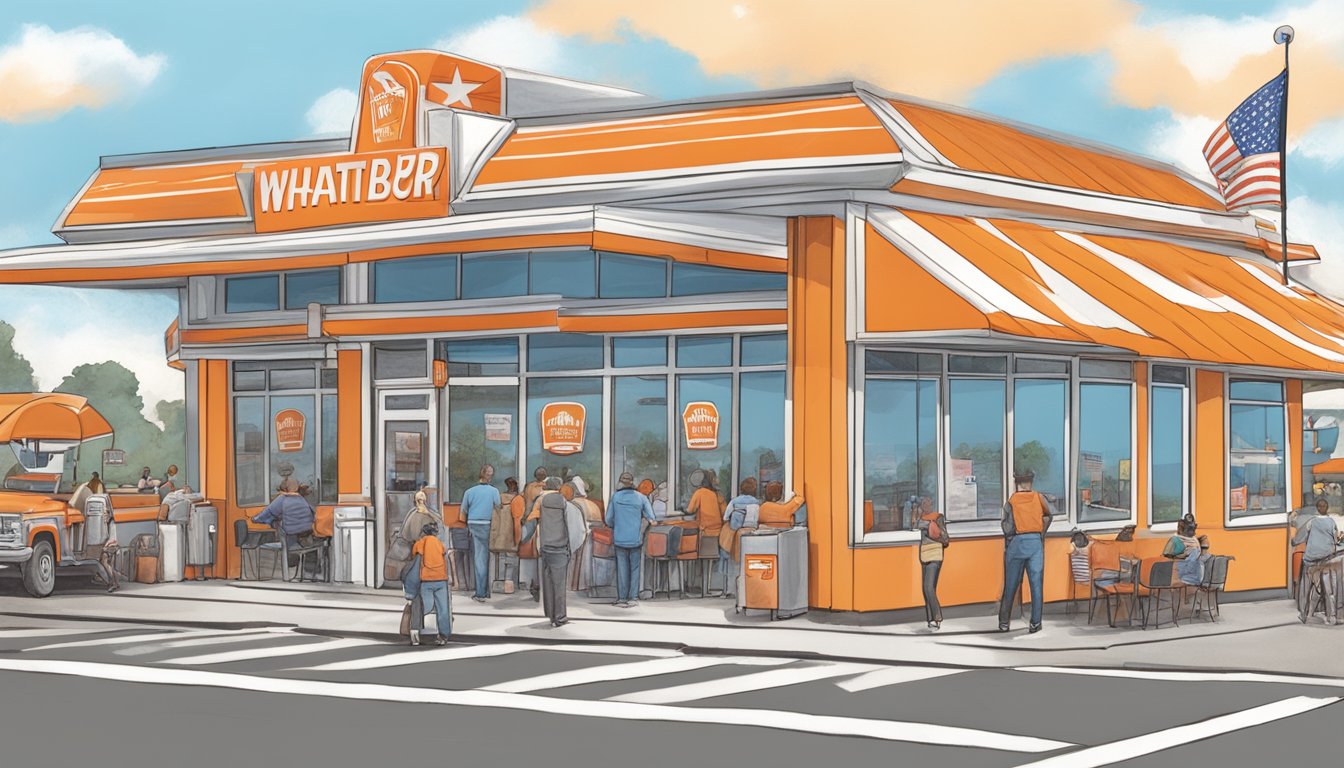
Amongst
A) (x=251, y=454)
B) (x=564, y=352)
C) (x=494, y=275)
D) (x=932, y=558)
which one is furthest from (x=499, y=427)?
(x=932, y=558)

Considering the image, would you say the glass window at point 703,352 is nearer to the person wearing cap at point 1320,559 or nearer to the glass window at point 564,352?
the glass window at point 564,352

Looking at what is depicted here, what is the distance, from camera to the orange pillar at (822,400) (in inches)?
769

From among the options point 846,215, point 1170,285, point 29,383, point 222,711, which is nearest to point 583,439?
point 846,215

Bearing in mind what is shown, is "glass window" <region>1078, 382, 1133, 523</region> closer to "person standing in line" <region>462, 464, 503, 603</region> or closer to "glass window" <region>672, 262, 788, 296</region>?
"glass window" <region>672, 262, 788, 296</region>

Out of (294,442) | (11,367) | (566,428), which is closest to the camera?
(566,428)

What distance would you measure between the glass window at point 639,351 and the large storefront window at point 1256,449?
27.1ft

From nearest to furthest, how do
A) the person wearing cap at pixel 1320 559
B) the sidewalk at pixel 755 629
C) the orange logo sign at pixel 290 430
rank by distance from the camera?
the sidewalk at pixel 755 629
the person wearing cap at pixel 1320 559
the orange logo sign at pixel 290 430

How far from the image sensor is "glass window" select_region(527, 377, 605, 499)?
22.7 metres

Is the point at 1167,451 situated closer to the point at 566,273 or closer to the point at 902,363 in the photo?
the point at 902,363

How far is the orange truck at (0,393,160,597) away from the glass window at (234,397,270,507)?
1.35m

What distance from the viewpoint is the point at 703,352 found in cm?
2202

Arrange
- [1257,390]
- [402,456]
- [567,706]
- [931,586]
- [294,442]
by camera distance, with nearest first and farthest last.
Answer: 1. [567,706]
2. [931,586]
3. [402,456]
4. [1257,390]
5. [294,442]

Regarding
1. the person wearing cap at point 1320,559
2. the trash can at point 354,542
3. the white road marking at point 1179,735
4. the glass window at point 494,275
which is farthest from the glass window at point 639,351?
the white road marking at point 1179,735

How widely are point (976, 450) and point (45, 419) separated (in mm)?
14250
